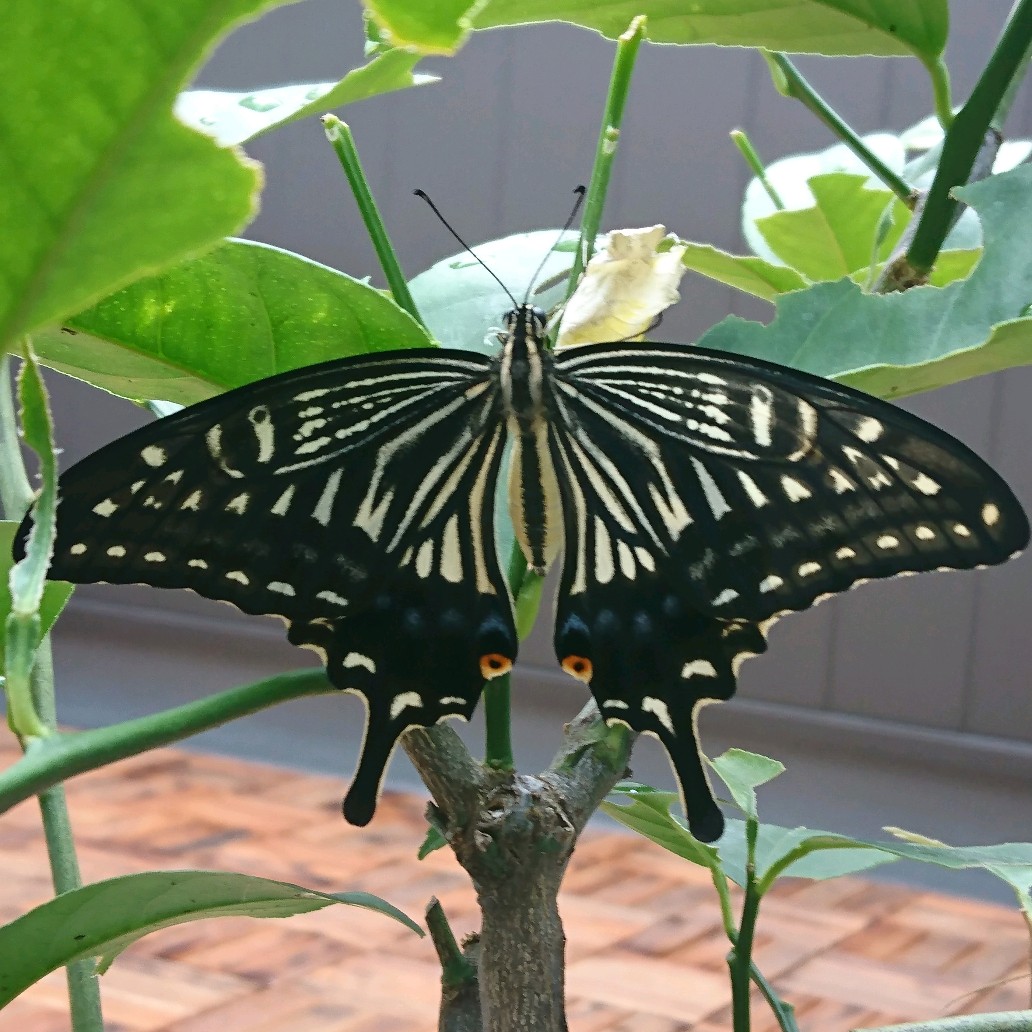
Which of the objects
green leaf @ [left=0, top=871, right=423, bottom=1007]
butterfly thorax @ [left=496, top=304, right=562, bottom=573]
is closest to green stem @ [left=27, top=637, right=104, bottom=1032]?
green leaf @ [left=0, top=871, right=423, bottom=1007]

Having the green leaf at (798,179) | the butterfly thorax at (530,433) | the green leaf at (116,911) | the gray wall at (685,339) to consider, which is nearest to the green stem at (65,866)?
the green leaf at (116,911)

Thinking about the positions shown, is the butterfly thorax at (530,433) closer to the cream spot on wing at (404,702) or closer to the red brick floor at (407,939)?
the cream spot on wing at (404,702)

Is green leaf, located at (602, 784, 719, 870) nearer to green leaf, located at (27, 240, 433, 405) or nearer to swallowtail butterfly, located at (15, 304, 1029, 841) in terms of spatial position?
swallowtail butterfly, located at (15, 304, 1029, 841)

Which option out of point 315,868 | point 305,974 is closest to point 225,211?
point 305,974

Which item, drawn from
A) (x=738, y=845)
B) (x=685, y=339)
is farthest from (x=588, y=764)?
(x=685, y=339)

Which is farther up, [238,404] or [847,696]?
[238,404]

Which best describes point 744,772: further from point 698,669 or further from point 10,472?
point 10,472

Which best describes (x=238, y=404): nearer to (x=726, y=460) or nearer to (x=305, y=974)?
(x=726, y=460)
